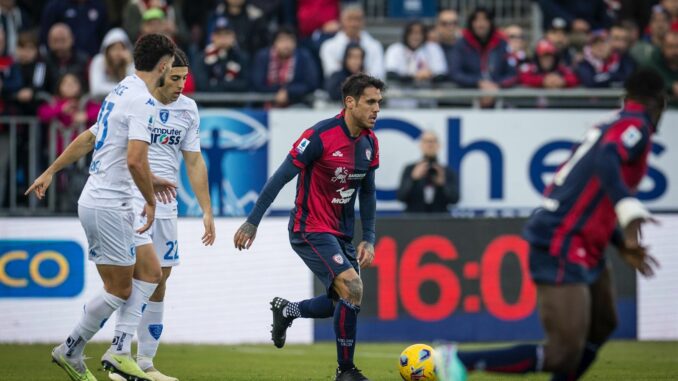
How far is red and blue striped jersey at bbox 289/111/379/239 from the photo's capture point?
396 inches

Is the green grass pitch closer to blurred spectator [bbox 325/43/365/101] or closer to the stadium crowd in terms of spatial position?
blurred spectator [bbox 325/43/365/101]

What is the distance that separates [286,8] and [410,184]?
432 cm

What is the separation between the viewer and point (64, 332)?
15031 millimetres

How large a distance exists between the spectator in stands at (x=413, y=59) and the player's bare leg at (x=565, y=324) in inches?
394

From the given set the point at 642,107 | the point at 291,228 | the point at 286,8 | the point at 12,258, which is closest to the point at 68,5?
the point at 286,8

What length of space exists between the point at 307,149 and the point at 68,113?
263 inches

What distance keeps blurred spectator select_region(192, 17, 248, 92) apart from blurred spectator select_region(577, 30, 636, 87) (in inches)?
202

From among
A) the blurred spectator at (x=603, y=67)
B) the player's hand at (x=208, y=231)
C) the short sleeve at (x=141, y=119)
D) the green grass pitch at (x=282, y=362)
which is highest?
the blurred spectator at (x=603, y=67)

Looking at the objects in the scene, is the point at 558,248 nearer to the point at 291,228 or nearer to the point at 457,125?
the point at 291,228

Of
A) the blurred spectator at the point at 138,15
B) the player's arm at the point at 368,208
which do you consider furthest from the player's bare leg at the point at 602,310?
the blurred spectator at the point at 138,15

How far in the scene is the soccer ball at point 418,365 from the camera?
952 cm

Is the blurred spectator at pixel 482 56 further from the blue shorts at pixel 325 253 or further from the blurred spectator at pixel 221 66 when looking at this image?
the blue shorts at pixel 325 253

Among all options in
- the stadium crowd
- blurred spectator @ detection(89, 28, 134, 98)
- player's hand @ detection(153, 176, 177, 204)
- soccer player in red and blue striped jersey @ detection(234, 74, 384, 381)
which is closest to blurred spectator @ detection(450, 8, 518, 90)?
the stadium crowd

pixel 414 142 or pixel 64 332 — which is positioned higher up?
pixel 414 142
